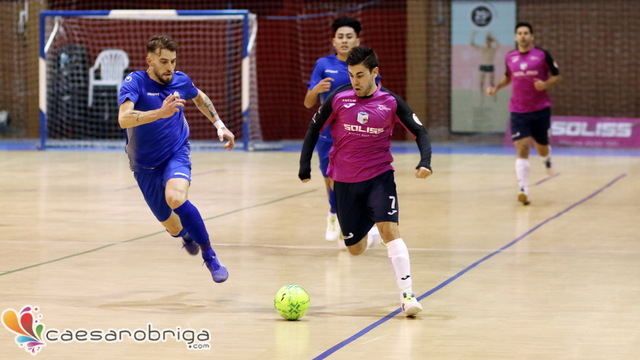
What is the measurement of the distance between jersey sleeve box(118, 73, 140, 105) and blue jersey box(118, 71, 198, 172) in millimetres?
12

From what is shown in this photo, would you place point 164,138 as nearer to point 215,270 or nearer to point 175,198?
point 175,198

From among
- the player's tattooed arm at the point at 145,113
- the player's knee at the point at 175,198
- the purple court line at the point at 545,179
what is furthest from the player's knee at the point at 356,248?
the purple court line at the point at 545,179

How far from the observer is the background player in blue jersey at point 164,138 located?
956 cm

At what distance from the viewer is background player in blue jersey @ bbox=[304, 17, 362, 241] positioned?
1162 cm

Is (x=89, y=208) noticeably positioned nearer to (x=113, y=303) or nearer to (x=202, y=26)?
(x=113, y=303)

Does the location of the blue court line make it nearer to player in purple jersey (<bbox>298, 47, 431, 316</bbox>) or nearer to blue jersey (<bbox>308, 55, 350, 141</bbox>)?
player in purple jersey (<bbox>298, 47, 431, 316</bbox>)

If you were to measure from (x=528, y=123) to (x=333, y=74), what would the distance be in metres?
5.34

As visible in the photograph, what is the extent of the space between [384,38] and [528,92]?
12.5 meters

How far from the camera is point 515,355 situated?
291 inches

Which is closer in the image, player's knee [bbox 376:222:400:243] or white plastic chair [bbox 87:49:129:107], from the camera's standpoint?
player's knee [bbox 376:222:400:243]

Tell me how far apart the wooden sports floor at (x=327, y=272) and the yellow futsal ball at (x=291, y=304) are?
97 mm

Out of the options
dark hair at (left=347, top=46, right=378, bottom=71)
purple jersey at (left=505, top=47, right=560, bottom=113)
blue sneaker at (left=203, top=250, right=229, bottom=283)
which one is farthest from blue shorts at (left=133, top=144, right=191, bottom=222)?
purple jersey at (left=505, top=47, right=560, bottom=113)

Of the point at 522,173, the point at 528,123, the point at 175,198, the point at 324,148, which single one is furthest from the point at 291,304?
the point at 528,123

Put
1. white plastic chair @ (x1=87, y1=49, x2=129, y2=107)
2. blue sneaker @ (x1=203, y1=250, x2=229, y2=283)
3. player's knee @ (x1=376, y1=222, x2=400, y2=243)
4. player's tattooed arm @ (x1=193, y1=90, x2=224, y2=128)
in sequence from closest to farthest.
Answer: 1. player's knee @ (x1=376, y1=222, x2=400, y2=243)
2. blue sneaker @ (x1=203, y1=250, x2=229, y2=283)
3. player's tattooed arm @ (x1=193, y1=90, x2=224, y2=128)
4. white plastic chair @ (x1=87, y1=49, x2=129, y2=107)
